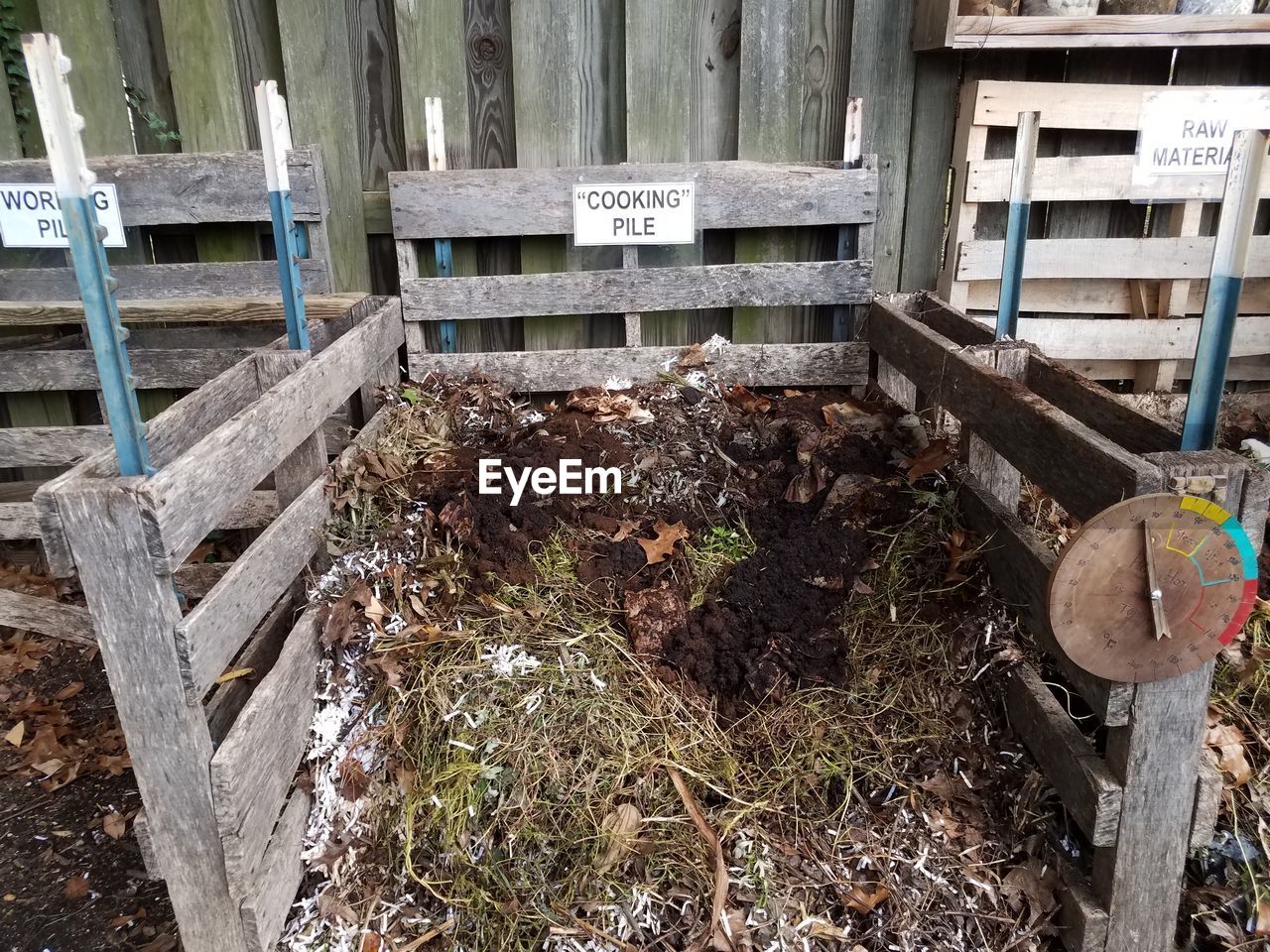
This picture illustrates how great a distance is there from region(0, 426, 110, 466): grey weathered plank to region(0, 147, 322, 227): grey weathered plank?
36.7 inches

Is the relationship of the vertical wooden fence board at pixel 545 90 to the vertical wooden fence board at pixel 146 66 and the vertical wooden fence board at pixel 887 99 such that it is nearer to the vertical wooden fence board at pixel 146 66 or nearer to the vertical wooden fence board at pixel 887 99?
the vertical wooden fence board at pixel 887 99

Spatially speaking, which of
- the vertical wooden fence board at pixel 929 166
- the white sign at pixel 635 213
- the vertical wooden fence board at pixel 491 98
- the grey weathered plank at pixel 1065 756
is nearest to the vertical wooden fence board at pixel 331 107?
the vertical wooden fence board at pixel 491 98

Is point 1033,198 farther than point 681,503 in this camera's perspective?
Yes

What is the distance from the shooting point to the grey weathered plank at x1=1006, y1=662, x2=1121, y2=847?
6.49 ft

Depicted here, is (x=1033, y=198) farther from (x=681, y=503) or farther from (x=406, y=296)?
(x=406, y=296)

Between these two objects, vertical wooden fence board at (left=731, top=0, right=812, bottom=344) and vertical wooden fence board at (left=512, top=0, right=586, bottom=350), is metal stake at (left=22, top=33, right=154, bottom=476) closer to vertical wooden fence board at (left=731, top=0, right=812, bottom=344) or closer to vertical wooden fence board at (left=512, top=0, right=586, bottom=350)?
vertical wooden fence board at (left=512, top=0, right=586, bottom=350)

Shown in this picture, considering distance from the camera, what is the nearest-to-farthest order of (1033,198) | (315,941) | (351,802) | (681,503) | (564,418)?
(315,941) < (351,802) < (681,503) < (564,418) < (1033,198)

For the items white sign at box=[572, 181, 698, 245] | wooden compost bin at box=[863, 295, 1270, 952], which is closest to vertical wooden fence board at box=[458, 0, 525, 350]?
white sign at box=[572, 181, 698, 245]

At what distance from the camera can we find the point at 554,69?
353cm

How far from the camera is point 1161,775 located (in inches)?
77.0

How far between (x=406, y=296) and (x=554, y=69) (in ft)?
3.53

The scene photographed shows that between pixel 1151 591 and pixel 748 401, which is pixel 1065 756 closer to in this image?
pixel 1151 591

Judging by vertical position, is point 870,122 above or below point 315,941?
above

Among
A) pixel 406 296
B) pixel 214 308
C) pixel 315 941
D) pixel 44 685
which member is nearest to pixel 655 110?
pixel 406 296
